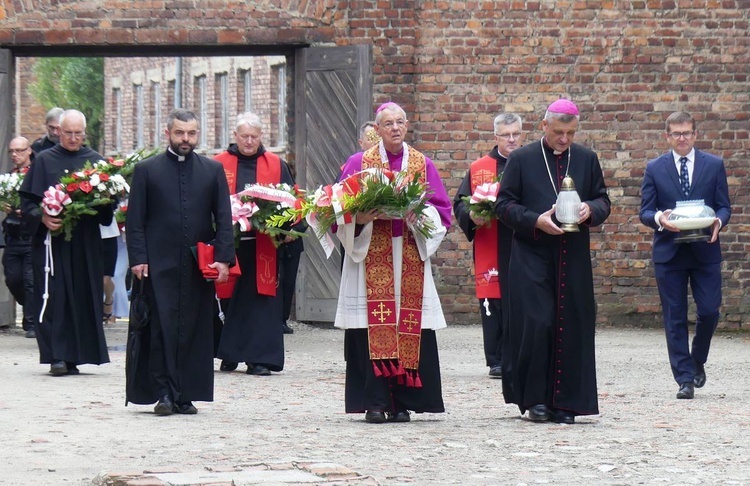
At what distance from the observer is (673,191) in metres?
11.5

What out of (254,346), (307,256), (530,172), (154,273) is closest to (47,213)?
(254,346)

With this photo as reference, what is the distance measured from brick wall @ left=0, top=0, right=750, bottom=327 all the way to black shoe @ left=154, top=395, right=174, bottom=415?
845 cm

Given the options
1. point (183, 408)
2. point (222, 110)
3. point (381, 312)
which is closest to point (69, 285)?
point (183, 408)

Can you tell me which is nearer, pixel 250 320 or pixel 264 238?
pixel 250 320

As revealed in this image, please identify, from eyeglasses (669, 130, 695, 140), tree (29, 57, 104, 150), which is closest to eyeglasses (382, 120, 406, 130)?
eyeglasses (669, 130, 695, 140)

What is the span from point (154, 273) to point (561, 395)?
2583 mm

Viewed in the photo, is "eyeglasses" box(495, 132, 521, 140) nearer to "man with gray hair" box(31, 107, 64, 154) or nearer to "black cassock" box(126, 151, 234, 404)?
"black cassock" box(126, 151, 234, 404)

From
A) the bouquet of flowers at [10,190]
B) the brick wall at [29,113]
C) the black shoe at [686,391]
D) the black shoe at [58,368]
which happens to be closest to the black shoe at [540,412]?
the black shoe at [686,391]

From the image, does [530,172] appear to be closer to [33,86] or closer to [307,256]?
[307,256]

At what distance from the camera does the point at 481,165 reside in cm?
1271

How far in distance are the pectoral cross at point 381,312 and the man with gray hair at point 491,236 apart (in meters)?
2.55

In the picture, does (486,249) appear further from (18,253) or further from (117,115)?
(117,115)

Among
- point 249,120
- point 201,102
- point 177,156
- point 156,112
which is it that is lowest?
point 177,156

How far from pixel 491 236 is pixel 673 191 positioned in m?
1.70
